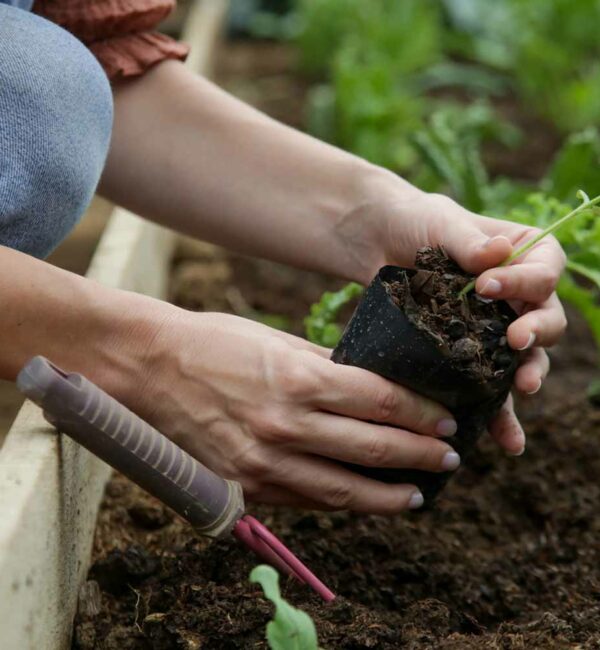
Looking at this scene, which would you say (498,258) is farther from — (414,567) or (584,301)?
(584,301)

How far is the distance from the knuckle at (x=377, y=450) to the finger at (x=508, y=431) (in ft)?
0.82

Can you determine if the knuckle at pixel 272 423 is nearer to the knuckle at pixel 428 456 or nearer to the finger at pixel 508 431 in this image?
the knuckle at pixel 428 456

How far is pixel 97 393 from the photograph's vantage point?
1340mm

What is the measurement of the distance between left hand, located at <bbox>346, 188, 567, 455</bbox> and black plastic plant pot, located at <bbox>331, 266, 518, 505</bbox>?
0.05 meters

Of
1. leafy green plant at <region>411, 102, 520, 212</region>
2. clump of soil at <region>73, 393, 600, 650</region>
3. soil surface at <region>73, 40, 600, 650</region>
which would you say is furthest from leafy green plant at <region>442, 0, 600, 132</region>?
clump of soil at <region>73, 393, 600, 650</region>

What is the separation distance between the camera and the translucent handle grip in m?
1.31

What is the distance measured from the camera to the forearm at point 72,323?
4.62ft

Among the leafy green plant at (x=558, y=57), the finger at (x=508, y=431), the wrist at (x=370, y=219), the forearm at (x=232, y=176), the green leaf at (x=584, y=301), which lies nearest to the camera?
the finger at (x=508, y=431)

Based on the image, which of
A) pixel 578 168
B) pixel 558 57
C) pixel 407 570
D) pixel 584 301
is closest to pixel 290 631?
pixel 407 570

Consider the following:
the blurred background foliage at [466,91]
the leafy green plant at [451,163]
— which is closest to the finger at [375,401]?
the blurred background foliage at [466,91]

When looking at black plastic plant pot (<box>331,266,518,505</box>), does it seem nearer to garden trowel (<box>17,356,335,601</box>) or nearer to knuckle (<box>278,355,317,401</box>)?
knuckle (<box>278,355,317,401</box>)

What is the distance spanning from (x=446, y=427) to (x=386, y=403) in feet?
0.37

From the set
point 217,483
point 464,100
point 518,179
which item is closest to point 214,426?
point 217,483

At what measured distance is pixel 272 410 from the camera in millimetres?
1455
